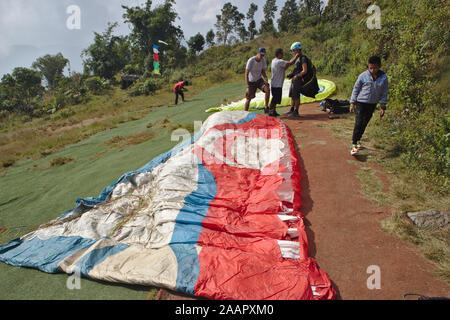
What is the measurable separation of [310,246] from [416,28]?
4819mm

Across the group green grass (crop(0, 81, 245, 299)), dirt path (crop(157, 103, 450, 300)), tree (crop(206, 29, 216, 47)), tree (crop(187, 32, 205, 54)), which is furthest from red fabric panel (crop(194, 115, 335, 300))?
tree (crop(206, 29, 216, 47))

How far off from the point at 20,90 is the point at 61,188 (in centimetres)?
2260

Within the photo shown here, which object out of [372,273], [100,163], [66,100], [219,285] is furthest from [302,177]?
[66,100]

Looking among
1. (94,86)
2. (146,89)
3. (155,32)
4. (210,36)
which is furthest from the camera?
(210,36)

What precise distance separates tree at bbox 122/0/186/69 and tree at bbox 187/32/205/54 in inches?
45.0

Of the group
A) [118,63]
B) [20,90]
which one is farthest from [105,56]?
[20,90]

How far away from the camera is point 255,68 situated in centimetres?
500

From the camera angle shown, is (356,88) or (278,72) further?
(278,72)

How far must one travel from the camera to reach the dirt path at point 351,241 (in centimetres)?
174

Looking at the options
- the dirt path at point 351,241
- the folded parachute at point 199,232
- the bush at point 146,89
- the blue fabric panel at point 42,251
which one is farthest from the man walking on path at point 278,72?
the bush at point 146,89

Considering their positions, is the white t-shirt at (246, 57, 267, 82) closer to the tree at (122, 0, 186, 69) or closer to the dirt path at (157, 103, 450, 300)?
the dirt path at (157, 103, 450, 300)

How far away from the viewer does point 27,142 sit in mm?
9117

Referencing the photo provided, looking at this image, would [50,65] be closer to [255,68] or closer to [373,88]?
[255,68]
